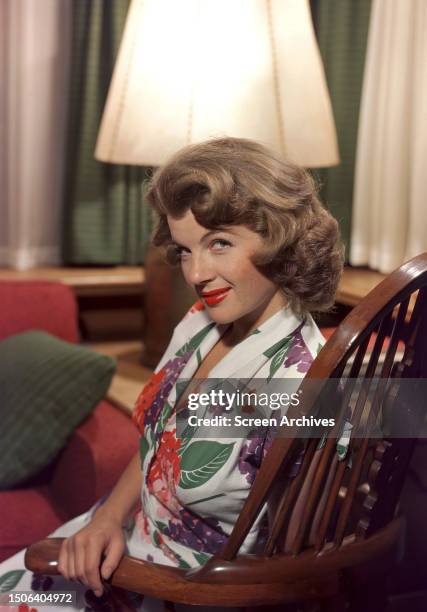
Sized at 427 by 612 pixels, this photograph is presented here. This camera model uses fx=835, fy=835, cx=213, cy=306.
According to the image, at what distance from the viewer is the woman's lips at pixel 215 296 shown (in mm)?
1075

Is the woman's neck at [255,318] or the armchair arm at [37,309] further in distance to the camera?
the armchair arm at [37,309]

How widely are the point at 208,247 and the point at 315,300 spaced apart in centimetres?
16

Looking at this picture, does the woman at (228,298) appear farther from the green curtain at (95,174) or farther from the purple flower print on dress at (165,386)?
the green curtain at (95,174)

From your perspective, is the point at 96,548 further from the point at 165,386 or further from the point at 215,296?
the point at 215,296

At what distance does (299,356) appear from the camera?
1.06m

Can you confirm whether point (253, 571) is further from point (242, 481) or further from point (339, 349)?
point (339, 349)

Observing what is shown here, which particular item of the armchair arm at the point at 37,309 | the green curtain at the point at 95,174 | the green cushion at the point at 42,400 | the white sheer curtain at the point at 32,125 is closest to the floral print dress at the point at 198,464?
the green cushion at the point at 42,400

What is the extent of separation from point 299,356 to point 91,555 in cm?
37

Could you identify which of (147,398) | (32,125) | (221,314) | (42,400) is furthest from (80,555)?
(32,125)

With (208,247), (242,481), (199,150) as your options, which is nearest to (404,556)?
(242,481)

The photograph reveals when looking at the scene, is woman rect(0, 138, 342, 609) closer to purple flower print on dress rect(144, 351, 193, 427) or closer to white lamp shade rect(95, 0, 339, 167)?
purple flower print on dress rect(144, 351, 193, 427)

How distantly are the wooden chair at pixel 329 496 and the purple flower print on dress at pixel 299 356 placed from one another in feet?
0.23

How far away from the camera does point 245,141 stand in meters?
1.08

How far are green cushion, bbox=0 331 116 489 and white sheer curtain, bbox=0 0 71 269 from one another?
2.48ft
